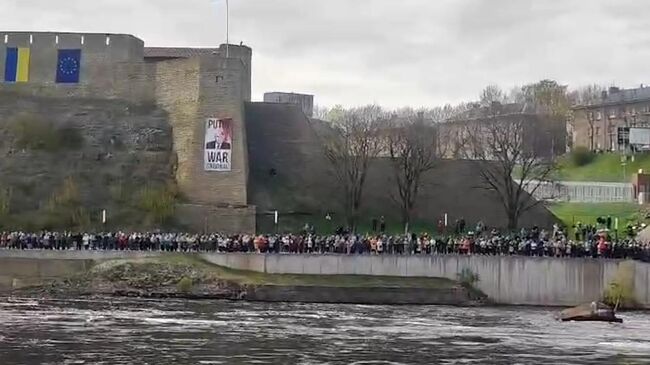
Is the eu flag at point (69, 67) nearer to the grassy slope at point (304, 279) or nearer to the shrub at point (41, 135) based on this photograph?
the shrub at point (41, 135)

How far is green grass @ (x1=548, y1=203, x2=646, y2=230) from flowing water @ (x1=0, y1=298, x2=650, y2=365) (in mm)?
32295

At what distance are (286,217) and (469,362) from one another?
4493cm

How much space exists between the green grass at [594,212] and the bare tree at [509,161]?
11.4ft

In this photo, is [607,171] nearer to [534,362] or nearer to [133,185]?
[133,185]

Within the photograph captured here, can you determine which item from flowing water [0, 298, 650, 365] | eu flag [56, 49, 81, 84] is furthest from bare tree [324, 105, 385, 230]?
flowing water [0, 298, 650, 365]

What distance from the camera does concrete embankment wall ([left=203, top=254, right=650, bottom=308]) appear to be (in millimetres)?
60906

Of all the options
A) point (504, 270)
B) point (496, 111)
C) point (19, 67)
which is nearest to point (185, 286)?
point (504, 270)

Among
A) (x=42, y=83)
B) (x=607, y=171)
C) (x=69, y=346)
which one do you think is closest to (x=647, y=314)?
(x=69, y=346)

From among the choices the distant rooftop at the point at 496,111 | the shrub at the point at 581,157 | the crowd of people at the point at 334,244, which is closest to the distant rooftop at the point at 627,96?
the shrub at the point at 581,157

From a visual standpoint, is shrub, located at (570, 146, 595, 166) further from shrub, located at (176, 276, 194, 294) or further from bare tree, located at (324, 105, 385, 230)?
shrub, located at (176, 276, 194, 294)

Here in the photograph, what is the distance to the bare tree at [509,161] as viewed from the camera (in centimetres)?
8419

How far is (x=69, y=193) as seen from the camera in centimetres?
7775

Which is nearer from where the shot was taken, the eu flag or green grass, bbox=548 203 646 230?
green grass, bbox=548 203 646 230

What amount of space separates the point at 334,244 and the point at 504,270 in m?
9.01
